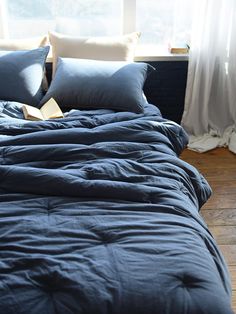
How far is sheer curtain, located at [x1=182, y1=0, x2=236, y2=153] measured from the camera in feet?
8.33

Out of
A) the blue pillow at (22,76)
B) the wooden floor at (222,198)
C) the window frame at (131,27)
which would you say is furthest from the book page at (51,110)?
the wooden floor at (222,198)

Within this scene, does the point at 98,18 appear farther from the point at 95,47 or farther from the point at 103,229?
the point at 103,229

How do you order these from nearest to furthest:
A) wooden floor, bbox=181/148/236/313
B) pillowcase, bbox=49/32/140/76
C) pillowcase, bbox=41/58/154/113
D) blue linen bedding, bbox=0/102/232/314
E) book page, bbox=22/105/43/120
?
blue linen bedding, bbox=0/102/232/314
wooden floor, bbox=181/148/236/313
book page, bbox=22/105/43/120
pillowcase, bbox=41/58/154/113
pillowcase, bbox=49/32/140/76

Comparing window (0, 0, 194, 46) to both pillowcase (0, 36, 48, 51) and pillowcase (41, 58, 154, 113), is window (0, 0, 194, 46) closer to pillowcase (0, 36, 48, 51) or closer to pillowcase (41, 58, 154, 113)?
pillowcase (0, 36, 48, 51)

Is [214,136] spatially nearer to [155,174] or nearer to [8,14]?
[155,174]

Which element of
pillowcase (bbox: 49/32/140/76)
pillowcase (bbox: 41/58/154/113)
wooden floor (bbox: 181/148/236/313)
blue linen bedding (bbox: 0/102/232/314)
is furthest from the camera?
pillowcase (bbox: 49/32/140/76)

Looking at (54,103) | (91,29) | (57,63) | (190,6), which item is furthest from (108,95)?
(190,6)

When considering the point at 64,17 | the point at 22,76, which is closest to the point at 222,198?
the point at 22,76

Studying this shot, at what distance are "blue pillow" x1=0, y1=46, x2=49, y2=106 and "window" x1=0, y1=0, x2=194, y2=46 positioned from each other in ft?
1.59

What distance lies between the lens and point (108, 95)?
2156mm

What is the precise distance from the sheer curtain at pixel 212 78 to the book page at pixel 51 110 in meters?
1.13

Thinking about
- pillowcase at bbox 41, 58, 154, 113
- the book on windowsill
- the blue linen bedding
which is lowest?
the blue linen bedding

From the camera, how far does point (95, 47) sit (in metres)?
2.45

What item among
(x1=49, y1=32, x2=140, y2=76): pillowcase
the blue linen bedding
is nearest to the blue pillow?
(x1=49, y1=32, x2=140, y2=76): pillowcase
